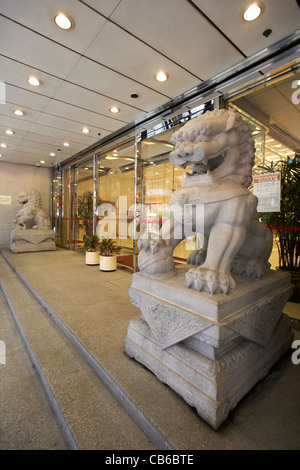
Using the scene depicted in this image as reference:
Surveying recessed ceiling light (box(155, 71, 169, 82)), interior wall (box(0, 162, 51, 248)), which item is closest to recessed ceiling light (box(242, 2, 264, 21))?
recessed ceiling light (box(155, 71, 169, 82))

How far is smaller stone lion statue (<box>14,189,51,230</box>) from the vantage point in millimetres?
6531

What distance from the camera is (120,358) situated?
1483mm

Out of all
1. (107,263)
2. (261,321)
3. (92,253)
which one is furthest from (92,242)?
(261,321)

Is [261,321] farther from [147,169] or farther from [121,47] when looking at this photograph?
[147,169]

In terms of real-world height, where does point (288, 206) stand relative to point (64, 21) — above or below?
below

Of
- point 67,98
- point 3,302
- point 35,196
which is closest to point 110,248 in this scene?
point 3,302

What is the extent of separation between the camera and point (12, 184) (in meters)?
7.72

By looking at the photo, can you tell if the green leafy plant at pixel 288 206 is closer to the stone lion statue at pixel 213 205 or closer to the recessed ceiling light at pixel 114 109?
the stone lion statue at pixel 213 205

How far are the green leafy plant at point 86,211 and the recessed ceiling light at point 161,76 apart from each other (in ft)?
12.7

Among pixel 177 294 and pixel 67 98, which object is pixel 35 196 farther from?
pixel 177 294

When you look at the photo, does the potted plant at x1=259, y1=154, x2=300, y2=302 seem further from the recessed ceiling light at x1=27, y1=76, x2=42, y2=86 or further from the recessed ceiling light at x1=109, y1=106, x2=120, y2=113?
the recessed ceiling light at x1=27, y1=76, x2=42, y2=86

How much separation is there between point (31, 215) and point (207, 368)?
6944mm

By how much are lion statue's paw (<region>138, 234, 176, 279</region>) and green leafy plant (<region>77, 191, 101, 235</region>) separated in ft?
15.7
